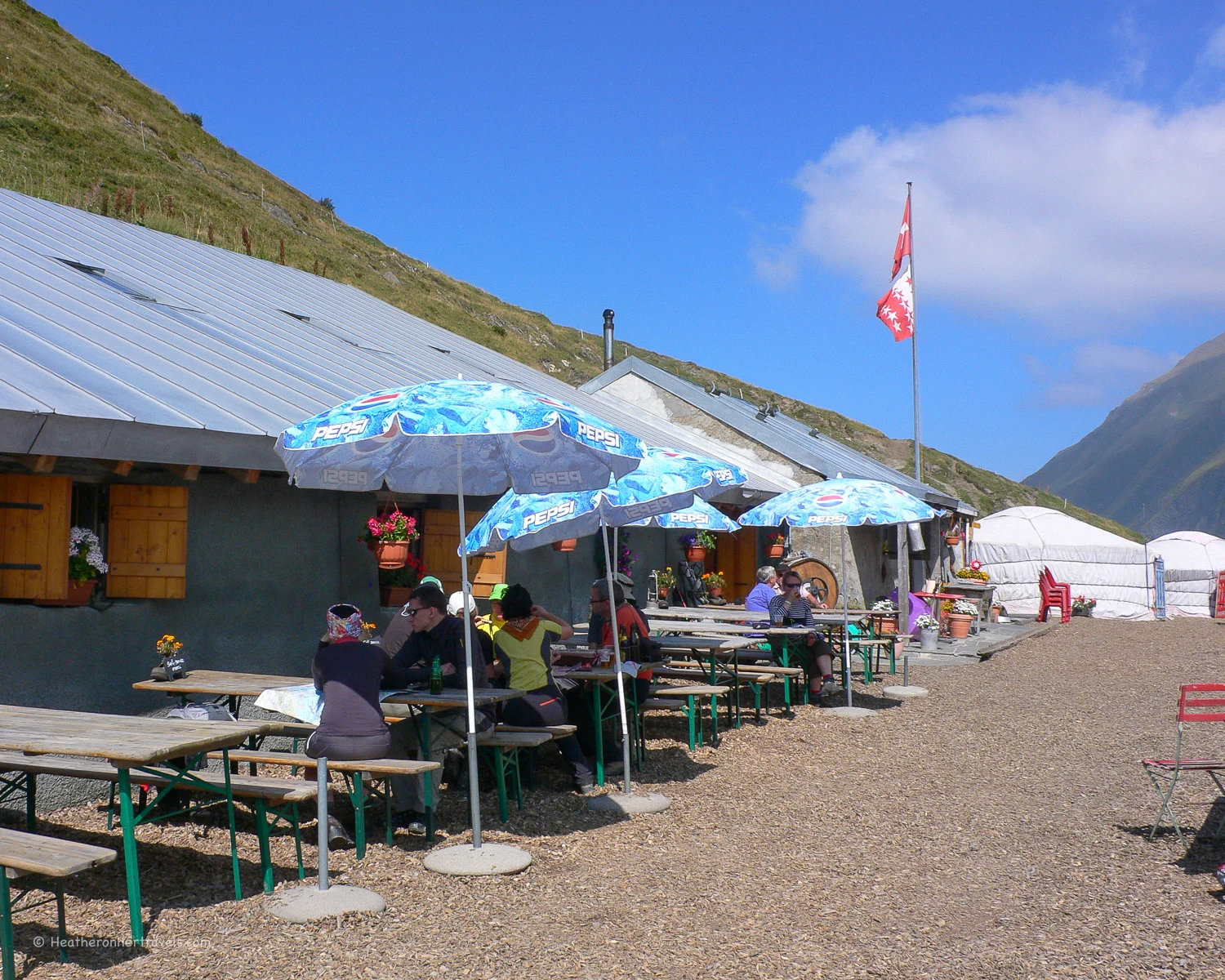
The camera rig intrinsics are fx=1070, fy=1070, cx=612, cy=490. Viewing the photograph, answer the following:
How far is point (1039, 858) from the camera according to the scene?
579 centimetres

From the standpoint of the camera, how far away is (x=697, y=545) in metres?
17.1

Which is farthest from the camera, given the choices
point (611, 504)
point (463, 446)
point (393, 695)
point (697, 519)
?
point (697, 519)

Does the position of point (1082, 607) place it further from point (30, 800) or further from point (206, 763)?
point (30, 800)

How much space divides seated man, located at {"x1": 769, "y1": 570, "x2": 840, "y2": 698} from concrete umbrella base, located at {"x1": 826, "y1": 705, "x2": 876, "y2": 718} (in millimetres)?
393

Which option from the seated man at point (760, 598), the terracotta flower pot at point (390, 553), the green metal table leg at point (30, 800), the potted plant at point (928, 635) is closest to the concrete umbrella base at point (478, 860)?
the green metal table leg at point (30, 800)

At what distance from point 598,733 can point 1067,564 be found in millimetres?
25237

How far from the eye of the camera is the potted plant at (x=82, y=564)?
689cm

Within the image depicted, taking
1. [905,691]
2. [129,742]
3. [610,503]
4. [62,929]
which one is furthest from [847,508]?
[62,929]

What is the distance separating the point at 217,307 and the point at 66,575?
655 cm

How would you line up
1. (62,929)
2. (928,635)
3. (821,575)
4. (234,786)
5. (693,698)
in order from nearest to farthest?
(62,929), (234,786), (693,698), (928,635), (821,575)

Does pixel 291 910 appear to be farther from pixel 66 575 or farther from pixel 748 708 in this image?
pixel 748 708

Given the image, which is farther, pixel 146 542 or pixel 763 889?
pixel 146 542

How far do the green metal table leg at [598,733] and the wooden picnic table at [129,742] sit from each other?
117 inches

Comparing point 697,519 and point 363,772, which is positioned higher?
point 697,519
